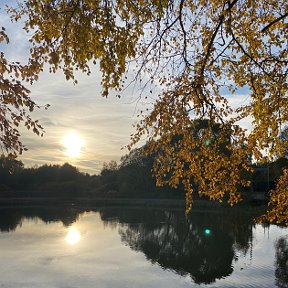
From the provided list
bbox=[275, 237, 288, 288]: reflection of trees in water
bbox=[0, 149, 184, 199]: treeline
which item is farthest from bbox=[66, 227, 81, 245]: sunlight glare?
bbox=[0, 149, 184, 199]: treeline

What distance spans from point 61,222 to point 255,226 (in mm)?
24014

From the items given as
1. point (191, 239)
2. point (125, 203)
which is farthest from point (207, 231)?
point (125, 203)

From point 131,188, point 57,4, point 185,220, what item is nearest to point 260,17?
point 57,4

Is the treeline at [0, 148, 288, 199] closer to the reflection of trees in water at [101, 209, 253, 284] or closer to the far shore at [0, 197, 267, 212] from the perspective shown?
the far shore at [0, 197, 267, 212]

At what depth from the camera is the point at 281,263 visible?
27.9 meters

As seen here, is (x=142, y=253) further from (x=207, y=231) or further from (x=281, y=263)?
(x=207, y=231)

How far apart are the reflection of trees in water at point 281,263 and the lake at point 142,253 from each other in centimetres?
6

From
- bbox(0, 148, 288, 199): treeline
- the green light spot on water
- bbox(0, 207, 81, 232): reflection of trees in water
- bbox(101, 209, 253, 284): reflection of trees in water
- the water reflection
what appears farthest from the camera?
bbox(0, 148, 288, 199): treeline

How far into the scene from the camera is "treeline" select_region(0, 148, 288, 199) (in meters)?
77.6

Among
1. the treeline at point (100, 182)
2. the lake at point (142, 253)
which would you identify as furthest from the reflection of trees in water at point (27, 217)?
the treeline at point (100, 182)

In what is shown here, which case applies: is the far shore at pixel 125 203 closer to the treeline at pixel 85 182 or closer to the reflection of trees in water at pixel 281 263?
the treeline at pixel 85 182

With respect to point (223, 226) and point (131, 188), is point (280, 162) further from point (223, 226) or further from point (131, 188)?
point (131, 188)

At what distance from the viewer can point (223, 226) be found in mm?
46500

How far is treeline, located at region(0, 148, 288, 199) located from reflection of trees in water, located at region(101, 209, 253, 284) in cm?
1902
